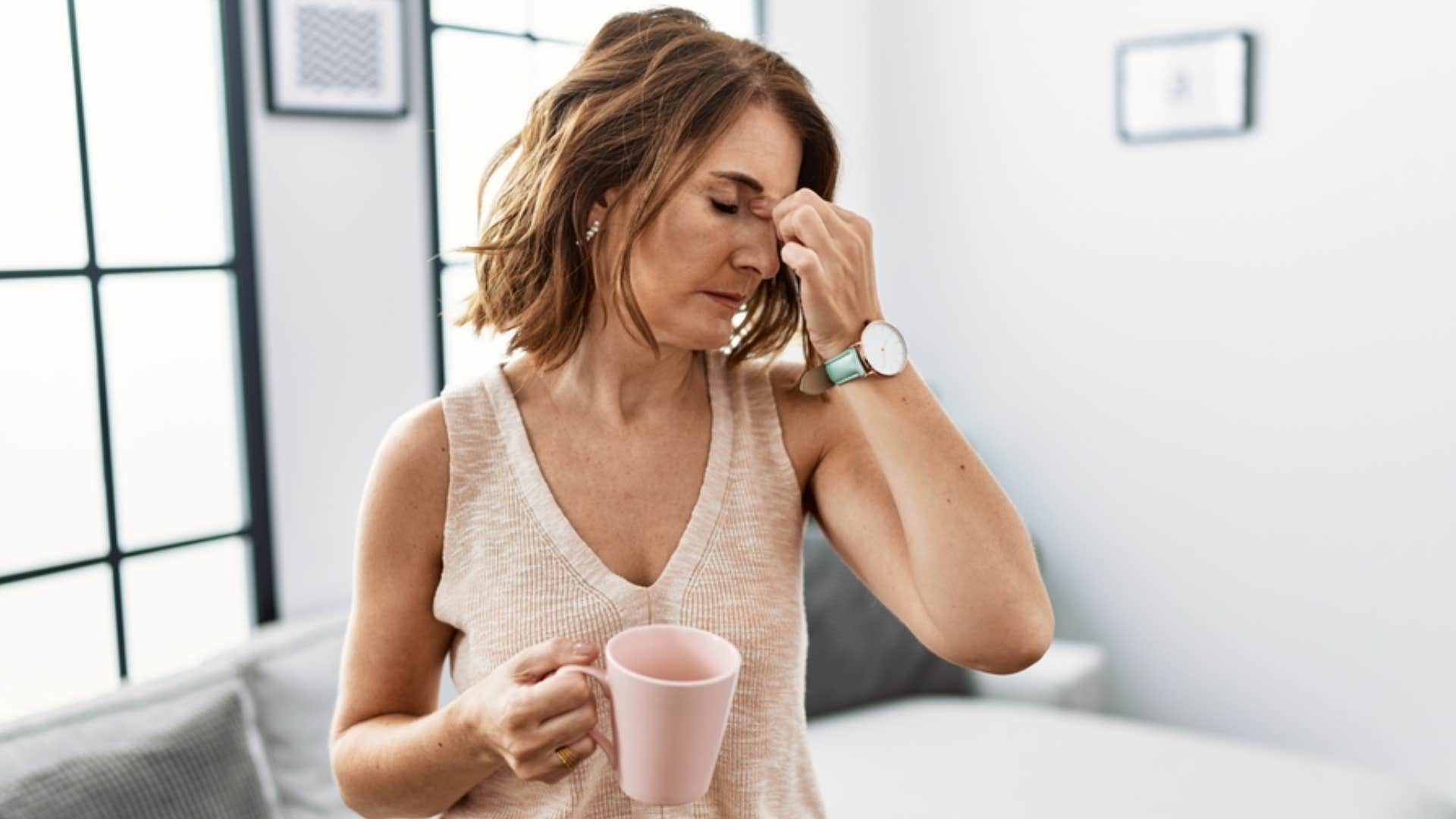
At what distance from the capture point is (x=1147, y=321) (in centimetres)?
295

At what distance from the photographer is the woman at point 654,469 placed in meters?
1.04

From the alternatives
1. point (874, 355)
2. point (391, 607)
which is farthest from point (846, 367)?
point (391, 607)

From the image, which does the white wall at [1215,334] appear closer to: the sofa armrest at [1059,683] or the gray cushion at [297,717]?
the sofa armrest at [1059,683]

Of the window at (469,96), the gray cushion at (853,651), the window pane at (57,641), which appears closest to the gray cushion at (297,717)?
the window pane at (57,641)

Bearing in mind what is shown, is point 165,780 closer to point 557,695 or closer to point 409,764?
point 409,764

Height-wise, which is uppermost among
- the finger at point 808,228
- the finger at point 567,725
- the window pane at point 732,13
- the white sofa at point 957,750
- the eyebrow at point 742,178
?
the window pane at point 732,13

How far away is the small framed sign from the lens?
2738mm

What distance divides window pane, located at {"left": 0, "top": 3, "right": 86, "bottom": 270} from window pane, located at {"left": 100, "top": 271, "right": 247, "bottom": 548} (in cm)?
12

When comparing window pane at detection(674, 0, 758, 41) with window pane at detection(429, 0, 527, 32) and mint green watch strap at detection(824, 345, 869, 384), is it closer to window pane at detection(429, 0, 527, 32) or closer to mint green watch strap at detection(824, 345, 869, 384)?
window pane at detection(429, 0, 527, 32)

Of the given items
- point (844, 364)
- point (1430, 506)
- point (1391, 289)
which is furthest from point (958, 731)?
point (844, 364)

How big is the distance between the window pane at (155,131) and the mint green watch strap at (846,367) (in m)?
1.44

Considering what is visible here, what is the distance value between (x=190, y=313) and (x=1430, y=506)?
243cm

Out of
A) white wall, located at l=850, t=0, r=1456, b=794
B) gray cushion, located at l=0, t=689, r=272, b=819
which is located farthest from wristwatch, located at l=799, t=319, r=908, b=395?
white wall, located at l=850, t=0, r=1456, b=794

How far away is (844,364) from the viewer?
104 centimetres
